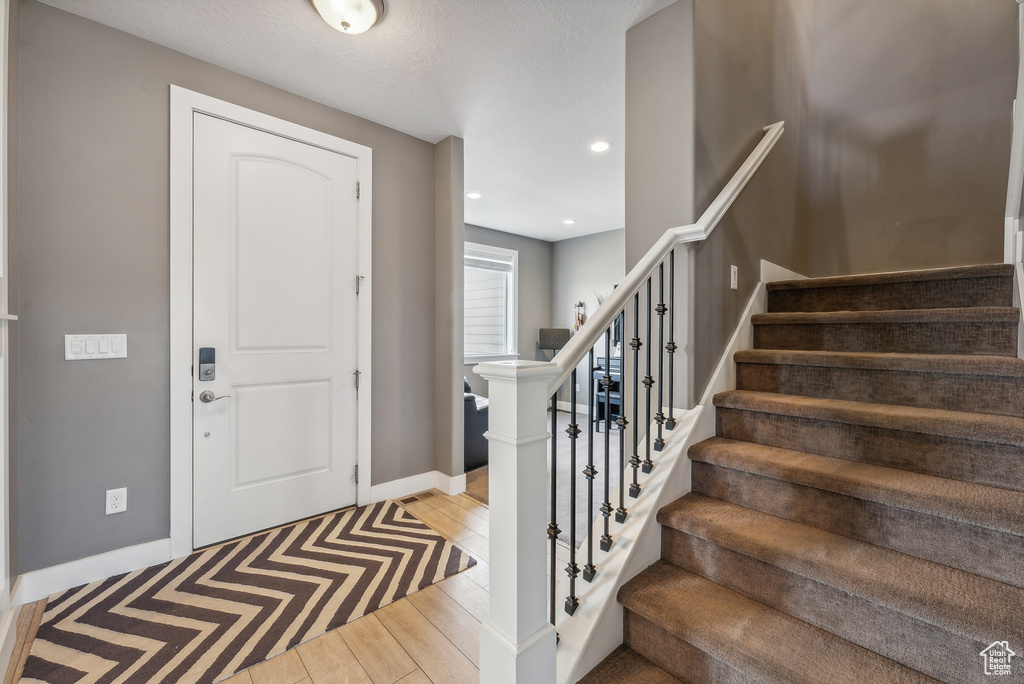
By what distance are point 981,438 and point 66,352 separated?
3.32 m

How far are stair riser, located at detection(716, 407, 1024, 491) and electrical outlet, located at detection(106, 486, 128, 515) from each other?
271cm

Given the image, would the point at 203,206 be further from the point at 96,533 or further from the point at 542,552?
the point at 542,552

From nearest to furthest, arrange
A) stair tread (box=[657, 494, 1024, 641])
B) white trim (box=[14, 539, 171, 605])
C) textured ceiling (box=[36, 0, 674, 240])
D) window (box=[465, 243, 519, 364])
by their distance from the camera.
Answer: stair tread (box=[657, 494, 1024, 641]) → white trim (box=[14, 539, 171, 605]) → textured ceiling (box=[36, 0, 674, 240]) → window (box=[465, 243, 519, 364])

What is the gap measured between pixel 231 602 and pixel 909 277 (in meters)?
3.23

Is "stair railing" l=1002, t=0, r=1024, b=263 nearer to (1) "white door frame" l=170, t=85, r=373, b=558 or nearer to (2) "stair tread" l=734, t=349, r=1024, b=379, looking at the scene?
(2) "stair tread" l=734, t=349, r=1024, b=379

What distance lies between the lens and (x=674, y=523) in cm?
142

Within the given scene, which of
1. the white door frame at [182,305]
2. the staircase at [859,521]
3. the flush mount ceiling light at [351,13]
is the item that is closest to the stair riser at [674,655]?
the staircase at [859,521]

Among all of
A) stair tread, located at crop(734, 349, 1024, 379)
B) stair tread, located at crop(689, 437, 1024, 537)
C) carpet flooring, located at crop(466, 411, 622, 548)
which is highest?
stair tread, located at crop(734, 349, 1024, 379)

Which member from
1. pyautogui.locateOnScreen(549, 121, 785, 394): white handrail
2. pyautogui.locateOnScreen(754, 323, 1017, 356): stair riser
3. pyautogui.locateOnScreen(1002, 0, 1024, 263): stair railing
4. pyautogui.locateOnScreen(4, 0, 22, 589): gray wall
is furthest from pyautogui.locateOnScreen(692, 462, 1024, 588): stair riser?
pyautogui.locateOnScreen(4, 0, 22, 589): gray wall

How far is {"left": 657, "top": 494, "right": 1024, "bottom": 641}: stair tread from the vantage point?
3.07ft

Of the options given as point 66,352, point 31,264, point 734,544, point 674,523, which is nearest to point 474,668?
point 674,523

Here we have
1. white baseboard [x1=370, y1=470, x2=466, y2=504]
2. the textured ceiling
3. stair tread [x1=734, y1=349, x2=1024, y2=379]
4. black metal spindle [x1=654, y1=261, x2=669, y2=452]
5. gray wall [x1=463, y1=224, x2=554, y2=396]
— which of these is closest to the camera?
stair tread [x1=734, y1=349, x2=1024, y2=379]

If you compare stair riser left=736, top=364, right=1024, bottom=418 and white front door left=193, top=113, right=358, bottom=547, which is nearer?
stair riser left=736, top=364, right=1024, bottom=418

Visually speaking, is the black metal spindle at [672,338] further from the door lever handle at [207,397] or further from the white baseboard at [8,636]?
the white baseboard at [8,636]
